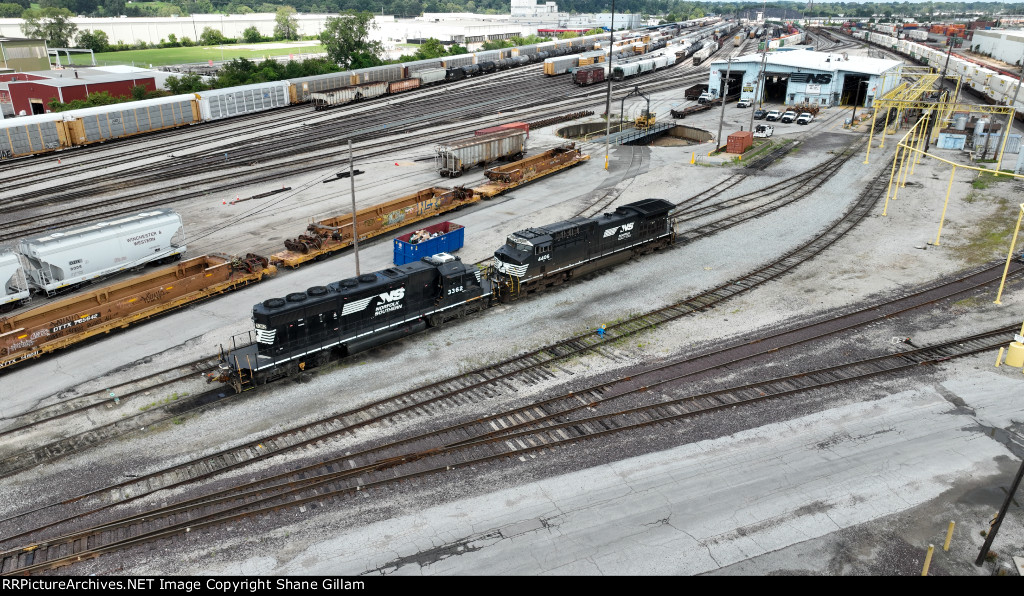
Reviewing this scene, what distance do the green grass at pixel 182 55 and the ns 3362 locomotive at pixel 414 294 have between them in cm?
11717

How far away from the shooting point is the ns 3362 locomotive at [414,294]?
27.5 meters

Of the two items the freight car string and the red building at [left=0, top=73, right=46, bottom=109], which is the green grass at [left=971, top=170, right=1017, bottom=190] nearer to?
the freight car string

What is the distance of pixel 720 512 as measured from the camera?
20484mm

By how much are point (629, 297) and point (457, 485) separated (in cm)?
1736

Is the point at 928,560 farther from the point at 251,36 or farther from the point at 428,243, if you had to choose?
the point at 251,36

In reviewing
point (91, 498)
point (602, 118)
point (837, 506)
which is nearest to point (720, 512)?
point (837, 506)

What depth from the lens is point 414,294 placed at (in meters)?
31.3

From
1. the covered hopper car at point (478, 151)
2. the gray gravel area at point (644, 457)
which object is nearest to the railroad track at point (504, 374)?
the gray gravel area at point (644, 457)

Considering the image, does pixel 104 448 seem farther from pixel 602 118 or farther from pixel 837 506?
pixel 602 118

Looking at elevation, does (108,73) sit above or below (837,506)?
above

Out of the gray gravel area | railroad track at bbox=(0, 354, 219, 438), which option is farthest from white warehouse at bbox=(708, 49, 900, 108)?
railroad track at bbox=(0, 354, 219, 438)

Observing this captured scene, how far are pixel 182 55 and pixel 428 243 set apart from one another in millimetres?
143797

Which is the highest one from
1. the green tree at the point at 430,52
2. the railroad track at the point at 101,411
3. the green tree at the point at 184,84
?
the green tree at the point at 430,52

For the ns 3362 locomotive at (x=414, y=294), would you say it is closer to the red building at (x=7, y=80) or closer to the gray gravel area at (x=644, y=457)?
the gray gravel area at (x=644, y=457)
